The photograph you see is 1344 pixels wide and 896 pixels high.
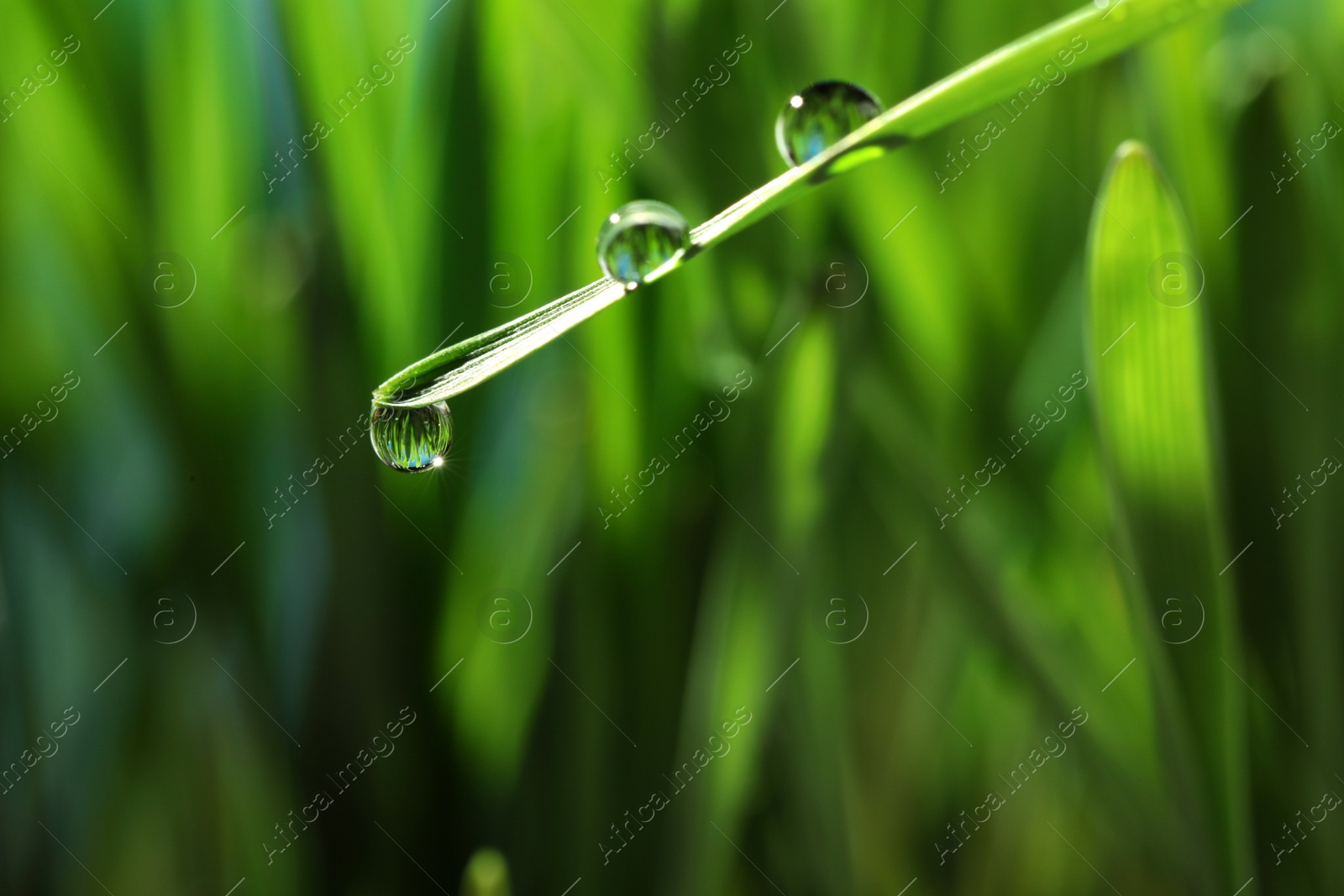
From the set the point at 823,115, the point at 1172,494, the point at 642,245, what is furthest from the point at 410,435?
the point at 1172,494

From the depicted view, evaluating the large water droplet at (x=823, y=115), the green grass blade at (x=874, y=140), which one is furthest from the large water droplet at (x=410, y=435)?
the large water droplet at (x=823, y=115)

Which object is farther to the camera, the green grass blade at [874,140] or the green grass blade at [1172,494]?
the green grass blade at [1172,494]

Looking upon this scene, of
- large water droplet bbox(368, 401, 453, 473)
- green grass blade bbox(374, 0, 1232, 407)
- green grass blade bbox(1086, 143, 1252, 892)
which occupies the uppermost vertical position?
large water droplet bbox(368, 401, 453, 473)

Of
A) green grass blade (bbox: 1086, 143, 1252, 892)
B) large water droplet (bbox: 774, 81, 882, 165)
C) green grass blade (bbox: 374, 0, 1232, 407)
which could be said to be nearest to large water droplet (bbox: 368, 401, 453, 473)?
green grass blade (bbox: 374, 0, 1232, 407)

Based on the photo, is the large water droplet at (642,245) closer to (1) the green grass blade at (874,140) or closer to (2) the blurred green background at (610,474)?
(1) the green grass blade at (874,140)

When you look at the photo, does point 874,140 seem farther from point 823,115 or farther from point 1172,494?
point 1172,494

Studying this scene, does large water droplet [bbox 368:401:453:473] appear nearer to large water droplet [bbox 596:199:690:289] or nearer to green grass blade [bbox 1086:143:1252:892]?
large water droplet [bbox 596:199:690:289]

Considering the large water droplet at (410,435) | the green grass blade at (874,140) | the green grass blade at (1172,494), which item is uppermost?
the large water droplet at (410,435)

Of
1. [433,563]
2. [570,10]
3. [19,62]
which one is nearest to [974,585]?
[433,563]
